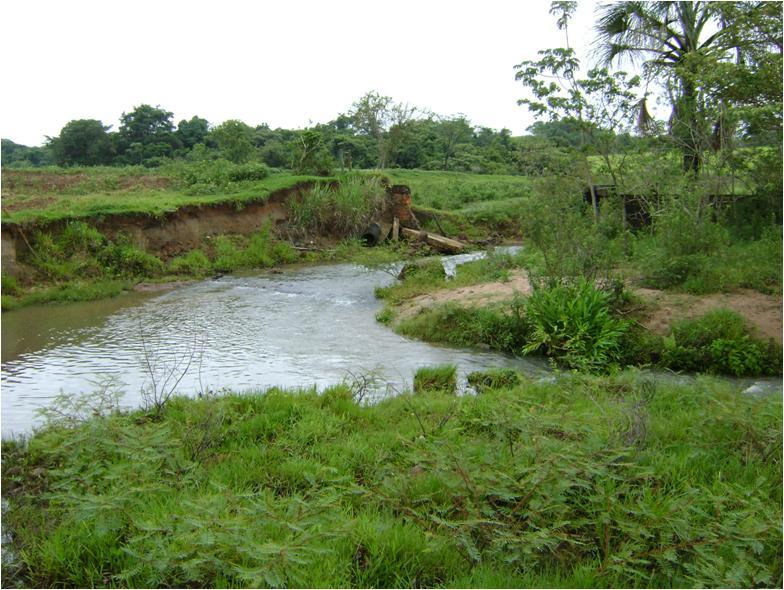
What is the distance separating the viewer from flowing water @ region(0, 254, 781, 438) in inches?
287

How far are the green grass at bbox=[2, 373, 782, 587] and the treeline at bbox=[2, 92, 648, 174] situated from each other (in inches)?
818

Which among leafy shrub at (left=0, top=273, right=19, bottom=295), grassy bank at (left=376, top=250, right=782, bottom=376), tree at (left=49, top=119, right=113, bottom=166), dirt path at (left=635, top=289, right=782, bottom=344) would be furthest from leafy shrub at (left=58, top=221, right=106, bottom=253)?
tree at (left=49, top=119, right=113, bottom=166)

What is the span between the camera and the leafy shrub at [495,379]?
682cm

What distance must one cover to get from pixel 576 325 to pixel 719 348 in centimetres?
168

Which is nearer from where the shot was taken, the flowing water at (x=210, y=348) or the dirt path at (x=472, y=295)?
the flowing water at (x=210, y=348)

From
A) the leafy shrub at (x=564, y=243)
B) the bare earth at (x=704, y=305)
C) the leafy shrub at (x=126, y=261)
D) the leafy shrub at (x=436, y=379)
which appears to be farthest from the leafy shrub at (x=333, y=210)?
the leafy shrub at (x=436, y=379)

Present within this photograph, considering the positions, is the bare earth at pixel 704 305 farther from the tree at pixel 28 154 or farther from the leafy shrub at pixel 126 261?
the tree at pixel 28 154

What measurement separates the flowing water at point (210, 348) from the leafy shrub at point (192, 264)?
2.20m

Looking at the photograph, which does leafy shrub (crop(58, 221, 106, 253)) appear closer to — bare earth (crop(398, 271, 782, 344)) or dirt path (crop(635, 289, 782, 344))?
bare earth (crop(398, 271, 782, 344))

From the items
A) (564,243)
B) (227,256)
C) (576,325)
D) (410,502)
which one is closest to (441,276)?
(564,243)

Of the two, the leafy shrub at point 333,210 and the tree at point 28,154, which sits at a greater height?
the tree at point 28,154

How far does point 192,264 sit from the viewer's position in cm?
1706

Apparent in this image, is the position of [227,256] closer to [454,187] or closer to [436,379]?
[436,379]

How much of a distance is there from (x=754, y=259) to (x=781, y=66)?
283 centimetres
